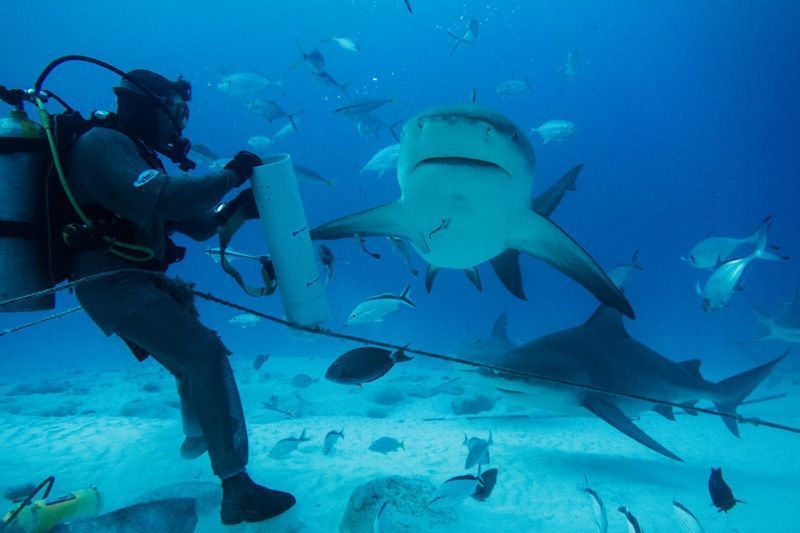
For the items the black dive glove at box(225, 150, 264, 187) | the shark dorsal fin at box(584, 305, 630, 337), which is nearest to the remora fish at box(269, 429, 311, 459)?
the black dive glove at box(225, 150, 264, 187)

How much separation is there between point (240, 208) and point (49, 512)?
2.69 metres

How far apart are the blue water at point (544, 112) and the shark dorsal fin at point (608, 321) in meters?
27.1

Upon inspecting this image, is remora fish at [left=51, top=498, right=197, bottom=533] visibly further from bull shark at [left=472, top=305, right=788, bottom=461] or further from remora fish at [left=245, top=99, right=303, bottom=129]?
remora fish at [left=245, top=99, right=303, bottom=129]

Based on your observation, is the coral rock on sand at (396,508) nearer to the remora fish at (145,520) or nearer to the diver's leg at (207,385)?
the diver's leg at (207,385)

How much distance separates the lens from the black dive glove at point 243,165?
2.59 m

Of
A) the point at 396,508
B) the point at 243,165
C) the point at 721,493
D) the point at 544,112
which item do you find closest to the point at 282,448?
the point at 396,508

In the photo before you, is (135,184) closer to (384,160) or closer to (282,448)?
(282,448)

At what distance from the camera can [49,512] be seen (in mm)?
2906

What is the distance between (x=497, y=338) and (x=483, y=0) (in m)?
62.5

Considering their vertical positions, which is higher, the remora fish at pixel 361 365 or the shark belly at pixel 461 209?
the shark belly at pixel 461 209

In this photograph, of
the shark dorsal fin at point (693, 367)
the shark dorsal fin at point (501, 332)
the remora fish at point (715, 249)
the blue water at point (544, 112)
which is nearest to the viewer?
the shark dorsal fin at point (693, 367)

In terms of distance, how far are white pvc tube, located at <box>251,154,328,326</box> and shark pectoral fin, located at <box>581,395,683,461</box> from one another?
341 centimetres

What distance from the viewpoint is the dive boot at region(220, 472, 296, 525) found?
2.40 meters

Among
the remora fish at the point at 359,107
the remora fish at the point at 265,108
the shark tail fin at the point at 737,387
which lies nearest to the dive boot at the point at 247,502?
the shark tail fin at the point at 737,387
